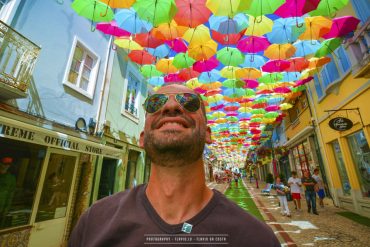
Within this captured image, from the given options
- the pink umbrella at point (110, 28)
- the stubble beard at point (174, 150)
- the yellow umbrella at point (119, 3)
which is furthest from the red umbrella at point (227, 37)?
the stubble beard at point (174, 150)

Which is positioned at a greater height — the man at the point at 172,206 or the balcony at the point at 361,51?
the balcony at the point at 361,51

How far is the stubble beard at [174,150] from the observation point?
1.47 m

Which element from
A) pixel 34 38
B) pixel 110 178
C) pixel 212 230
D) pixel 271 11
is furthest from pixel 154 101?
pixel 110 178

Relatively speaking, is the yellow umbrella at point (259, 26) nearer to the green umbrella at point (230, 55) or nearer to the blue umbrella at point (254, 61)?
the green umbrella at point (230, 55)

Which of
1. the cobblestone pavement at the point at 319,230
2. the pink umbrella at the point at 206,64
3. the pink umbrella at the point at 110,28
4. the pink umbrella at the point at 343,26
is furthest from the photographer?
the pink umbrella at the point at 206,64

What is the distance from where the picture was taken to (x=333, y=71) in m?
10.2

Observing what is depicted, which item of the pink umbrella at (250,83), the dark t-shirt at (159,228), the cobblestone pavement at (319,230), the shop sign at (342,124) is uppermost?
the pink umbrella at (250,83)

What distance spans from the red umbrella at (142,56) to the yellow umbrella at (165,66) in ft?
1.31

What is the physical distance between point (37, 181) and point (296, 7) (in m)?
9.16

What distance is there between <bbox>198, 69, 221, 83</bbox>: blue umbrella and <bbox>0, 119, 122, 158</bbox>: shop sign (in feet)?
17.1

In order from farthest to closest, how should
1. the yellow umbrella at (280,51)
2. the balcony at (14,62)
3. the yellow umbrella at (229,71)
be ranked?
1. the yellow umbrella at (229,71)
2. the yellow umbrella at (280,51)
3. the balcony at (14,62)

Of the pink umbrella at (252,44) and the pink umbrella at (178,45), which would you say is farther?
the pink umbrella at (178,45)

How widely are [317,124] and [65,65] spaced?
14.1 m

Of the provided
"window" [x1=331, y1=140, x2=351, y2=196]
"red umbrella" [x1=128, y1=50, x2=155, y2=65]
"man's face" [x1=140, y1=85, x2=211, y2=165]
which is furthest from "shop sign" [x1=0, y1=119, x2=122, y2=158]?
"window" [x1=331, y1=140, x2=351, y2=196]
